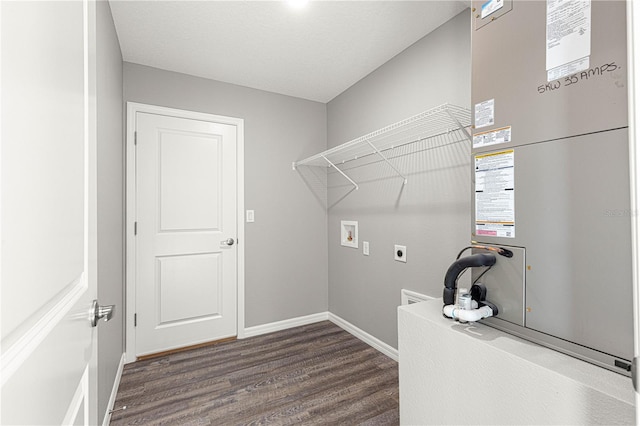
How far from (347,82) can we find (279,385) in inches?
102

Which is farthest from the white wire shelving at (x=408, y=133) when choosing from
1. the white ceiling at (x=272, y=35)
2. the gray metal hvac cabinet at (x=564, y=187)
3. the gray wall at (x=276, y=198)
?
the white ceiling at (x=272, y=35)

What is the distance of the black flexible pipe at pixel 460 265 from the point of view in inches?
40.0

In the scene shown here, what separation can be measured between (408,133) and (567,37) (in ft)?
4.23

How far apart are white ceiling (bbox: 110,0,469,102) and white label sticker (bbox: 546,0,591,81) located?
1113 millimetres

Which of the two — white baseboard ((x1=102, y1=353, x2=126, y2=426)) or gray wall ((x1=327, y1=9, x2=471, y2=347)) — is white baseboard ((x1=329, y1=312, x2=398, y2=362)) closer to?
gray wall ((x1=327, y1=9, x2=471, y2=347))

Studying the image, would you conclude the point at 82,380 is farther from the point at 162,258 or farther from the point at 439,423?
the point at 162,258

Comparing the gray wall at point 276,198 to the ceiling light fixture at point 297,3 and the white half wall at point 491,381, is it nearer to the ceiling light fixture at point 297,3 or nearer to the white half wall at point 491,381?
the ceiling light fixture at point 297,3

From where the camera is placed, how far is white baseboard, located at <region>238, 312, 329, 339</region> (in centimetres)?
279

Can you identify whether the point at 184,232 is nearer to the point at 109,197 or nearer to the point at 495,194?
the point at 109,197

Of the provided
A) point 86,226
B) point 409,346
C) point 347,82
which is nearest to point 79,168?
point 86,226

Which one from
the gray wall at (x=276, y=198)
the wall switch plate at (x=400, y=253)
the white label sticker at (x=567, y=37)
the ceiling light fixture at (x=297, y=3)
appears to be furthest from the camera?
the gray wall at (x=276, y=198)

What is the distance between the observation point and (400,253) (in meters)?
2.25

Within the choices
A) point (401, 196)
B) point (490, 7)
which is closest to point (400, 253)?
point (401, 196)

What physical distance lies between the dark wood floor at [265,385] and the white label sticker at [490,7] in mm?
2005
